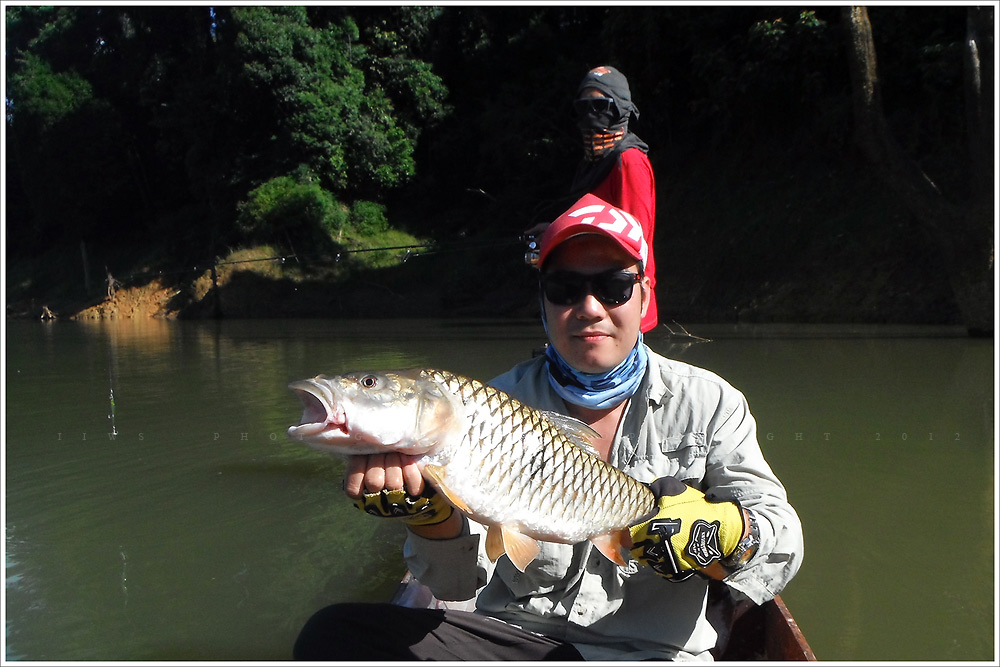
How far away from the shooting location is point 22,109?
28.7 m

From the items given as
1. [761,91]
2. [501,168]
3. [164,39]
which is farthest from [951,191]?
[164,39]

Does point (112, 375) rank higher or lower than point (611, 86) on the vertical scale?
lower

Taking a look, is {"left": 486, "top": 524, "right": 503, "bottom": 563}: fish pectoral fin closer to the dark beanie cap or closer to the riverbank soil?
the dark beanie cap

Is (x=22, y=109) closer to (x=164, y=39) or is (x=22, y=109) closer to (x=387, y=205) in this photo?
(x=164, y=39)

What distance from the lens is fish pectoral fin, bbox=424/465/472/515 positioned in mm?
1694

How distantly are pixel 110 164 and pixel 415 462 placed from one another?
32.7m

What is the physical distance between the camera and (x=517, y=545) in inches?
70.9

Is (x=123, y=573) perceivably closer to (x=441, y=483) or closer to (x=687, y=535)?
(x=441, y=483)

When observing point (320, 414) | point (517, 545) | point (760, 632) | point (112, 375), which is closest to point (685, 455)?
point (517, 545)

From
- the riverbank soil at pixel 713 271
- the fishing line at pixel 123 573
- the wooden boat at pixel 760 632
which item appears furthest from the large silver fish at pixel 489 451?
the riverbank soil at pixel 713 271

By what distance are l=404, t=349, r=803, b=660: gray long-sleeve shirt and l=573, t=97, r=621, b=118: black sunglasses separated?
82.1 inches

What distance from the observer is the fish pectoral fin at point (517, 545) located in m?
1.79

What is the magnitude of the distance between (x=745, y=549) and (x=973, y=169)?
11.4m

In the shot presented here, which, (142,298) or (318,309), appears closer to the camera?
(318,309)
